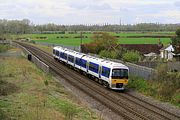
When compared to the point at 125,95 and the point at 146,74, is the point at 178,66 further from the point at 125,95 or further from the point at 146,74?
the point at 125,95

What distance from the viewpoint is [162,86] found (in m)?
33.1

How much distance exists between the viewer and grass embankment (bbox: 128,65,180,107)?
31.1 metres

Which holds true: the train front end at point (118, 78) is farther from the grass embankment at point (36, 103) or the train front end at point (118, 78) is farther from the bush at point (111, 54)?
the bush at point (111, 54)

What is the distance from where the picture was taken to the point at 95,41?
7894cm

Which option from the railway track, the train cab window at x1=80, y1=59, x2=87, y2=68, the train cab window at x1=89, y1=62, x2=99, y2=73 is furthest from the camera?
the train cab window at x1=80, y1=59, x2=87, y2=68

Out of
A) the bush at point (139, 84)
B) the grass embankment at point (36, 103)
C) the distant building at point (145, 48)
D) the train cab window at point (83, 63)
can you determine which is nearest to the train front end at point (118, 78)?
the bush at point (139, 84)

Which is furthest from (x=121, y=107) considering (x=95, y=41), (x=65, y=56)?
(x=95, y=41)

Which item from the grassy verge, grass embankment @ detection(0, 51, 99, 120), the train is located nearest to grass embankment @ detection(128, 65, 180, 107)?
the grassy verge

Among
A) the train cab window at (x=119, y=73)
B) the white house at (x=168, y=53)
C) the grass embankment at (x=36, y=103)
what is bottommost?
the white house at (x=168, y=53)

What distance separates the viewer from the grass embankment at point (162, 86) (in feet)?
102

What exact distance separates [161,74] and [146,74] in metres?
2.74

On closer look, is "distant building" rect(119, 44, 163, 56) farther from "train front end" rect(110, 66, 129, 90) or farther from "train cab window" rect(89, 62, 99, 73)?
"train front end" rect(110, 66, 129, 90)

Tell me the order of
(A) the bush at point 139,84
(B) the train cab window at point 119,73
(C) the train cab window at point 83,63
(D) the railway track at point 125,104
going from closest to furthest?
(D) the railway track at point 125,104 → (B) the train cab window at point 119,73 → (A) the bush at point 139,84 → (C) the train cab window at point 83,63

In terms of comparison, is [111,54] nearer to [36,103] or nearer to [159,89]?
[159,89]
